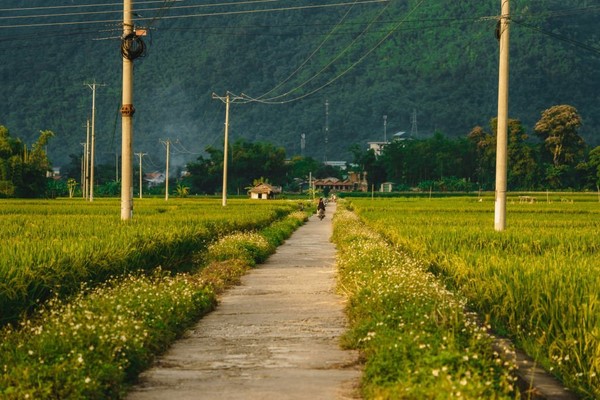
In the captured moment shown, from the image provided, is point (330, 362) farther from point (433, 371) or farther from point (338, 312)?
point (338, 312)

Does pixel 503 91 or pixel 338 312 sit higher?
pixel 503 91

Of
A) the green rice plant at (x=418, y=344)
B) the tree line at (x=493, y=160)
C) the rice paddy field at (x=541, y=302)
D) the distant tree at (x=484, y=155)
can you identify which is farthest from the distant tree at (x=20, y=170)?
the green rice plant at (x=418, y=344)

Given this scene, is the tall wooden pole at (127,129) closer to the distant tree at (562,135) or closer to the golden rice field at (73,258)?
the golden rice field at (73,258)

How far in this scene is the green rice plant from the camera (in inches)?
272

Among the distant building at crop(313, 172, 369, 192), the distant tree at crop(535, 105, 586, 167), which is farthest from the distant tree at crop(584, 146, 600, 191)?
the distant building at crop(313, 172, 369, 192)

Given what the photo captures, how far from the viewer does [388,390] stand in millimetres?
7312

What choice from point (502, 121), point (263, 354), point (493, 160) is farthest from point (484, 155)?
point (263, 354)

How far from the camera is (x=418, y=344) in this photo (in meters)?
8.26

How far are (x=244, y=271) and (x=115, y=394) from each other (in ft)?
40.7

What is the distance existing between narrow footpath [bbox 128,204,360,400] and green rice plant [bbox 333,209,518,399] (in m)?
0.34

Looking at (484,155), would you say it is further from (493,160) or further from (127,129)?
(127,129)

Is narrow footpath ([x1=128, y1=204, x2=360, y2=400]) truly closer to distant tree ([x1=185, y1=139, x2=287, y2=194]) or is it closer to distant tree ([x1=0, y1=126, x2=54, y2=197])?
distant tree ([x1=0, y1=126, x2=54, y2=197])

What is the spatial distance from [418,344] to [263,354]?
2311mm

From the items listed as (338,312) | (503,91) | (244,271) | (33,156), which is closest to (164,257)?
(244,271)
